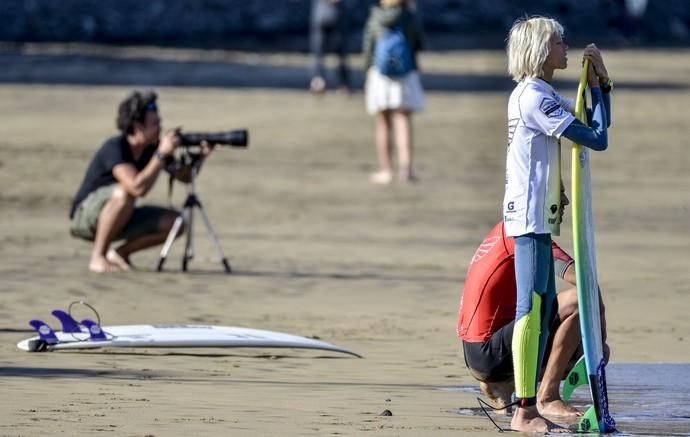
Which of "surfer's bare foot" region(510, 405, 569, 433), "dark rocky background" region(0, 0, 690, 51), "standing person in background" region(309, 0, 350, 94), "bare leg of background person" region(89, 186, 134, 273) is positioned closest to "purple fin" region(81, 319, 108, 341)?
"surfer's bare foot" region(510, 405, 569, 433)

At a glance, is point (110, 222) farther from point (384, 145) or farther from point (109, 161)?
point (384, 145)

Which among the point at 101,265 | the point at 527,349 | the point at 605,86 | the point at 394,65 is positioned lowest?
the point at 101,265

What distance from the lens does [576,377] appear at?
24.0ft

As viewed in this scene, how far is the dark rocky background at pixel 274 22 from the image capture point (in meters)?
42.1

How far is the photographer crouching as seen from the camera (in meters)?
12.1

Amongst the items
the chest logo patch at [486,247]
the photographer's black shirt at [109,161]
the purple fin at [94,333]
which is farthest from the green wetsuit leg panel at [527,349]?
the photographer's black shirt at [109,161]

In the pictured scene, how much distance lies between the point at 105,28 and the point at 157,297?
31.9 metres

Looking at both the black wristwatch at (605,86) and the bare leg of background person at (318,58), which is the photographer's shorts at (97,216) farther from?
the bare leg of background person at (318,58)

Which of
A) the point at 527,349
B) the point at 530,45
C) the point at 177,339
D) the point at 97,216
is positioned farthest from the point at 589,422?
the point at 97,216

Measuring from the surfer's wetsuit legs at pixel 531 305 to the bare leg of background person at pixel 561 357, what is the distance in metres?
0.24

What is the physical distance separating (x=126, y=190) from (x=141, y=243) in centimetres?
47

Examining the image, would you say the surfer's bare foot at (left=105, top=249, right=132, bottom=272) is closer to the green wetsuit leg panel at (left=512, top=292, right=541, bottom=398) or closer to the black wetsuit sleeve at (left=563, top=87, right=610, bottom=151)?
the green wetsuit leg panel at (left=512, top=292, right=541, bottom=398)

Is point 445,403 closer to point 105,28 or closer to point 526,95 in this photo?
point 526,95

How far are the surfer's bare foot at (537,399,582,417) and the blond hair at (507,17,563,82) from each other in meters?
1.37
